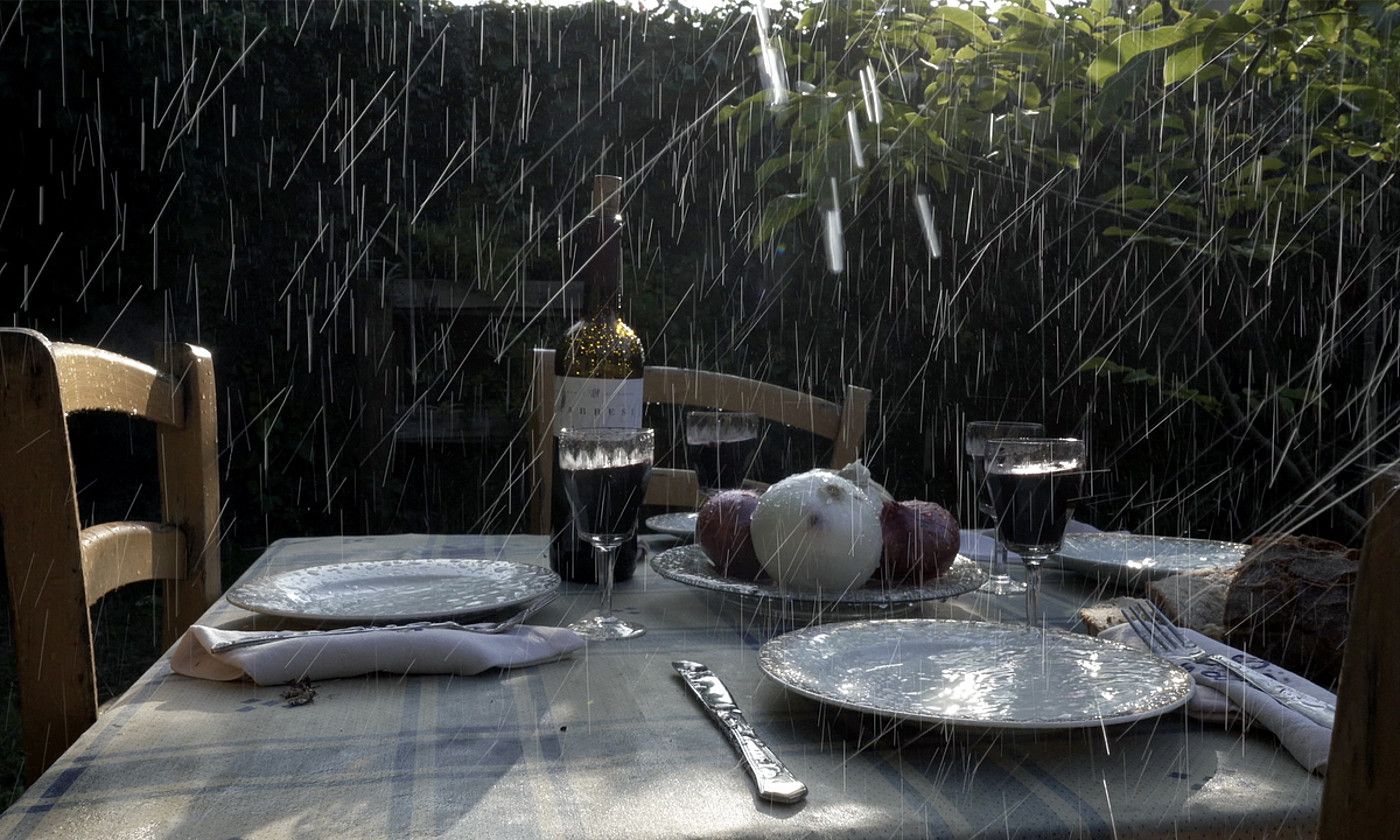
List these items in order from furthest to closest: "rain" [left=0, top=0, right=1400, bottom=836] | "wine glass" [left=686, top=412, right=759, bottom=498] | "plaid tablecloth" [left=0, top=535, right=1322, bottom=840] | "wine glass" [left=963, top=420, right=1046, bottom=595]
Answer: "rain" [left=0, top=0, right=1400, bottom=836]
"wine glass" [left=686, top=412, right=759, bottom=498]
"wine glass" [left=963, top=420, right=1046, bottom=595]
"plaid tablecloth" [left=0, top=535, right=1322, bottom=840]

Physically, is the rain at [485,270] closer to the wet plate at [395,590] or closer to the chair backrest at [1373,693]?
the wet plate at [395,590]

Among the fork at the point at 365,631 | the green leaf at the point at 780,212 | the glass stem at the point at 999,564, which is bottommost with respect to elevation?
the glass stem at the point at 999,564

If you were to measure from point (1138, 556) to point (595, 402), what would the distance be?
0.64 m

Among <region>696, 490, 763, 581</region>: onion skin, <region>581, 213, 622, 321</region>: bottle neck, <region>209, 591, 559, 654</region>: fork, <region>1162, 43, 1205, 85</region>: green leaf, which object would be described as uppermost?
<region>1162, 43, 1205, 85</region>: green leaf

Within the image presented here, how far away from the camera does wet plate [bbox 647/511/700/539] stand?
1446 mm

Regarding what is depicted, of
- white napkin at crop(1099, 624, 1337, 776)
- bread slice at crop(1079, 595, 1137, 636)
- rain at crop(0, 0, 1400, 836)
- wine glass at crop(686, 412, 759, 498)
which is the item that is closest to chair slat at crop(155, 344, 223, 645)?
wine glass at crop(686, 412, 759, 498)

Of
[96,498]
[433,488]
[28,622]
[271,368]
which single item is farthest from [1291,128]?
[96,498]

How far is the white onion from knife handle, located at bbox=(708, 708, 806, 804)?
30 centimetres

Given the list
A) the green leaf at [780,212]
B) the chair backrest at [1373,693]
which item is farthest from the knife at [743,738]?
the green leaf at [780,212]

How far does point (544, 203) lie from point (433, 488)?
103 centimetres

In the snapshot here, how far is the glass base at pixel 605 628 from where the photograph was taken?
0.95 metres

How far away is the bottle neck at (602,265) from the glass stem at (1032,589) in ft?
1.72

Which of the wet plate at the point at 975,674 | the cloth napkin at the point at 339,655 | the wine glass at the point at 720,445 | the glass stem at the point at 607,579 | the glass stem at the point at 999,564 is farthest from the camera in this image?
Result: the wine glass at the point at 720,445

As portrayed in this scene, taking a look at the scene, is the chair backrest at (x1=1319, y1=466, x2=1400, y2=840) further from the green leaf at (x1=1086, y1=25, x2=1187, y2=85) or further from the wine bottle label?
the green leaf at (x1=1086, y1=25, x2=1187, y2=85)
